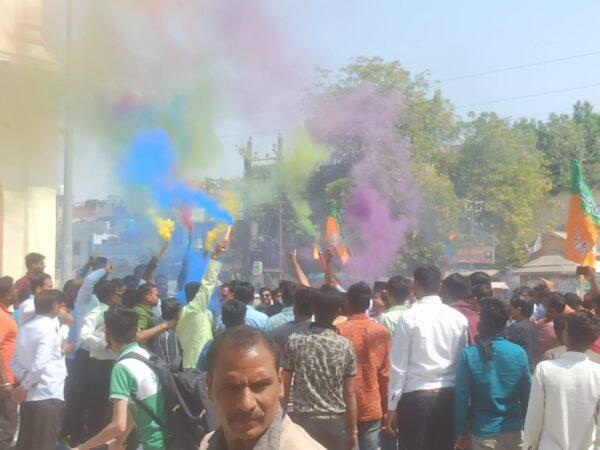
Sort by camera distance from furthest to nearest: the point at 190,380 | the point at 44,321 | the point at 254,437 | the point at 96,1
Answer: the point at 96,1 → the point at 44,321 → the point at 190,380 → the point at 254,437

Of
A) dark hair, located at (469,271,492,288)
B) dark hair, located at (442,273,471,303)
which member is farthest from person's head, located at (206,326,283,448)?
dark hair, located at (469,271,492,288)

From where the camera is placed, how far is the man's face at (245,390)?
8.51 feet

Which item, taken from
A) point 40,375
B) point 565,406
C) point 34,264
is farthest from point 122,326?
point 34,264

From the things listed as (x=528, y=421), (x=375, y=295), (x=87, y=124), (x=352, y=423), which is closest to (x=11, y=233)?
(x=87, y=124)

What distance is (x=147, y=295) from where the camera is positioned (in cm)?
734

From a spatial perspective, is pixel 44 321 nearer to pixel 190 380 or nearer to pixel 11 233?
pixel 190 380

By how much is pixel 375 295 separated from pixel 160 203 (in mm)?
7225

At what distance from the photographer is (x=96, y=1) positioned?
47.2 feet

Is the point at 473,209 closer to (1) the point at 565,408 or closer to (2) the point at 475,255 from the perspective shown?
(2) the point at 475,255

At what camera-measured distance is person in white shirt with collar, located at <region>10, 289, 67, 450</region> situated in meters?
7.23

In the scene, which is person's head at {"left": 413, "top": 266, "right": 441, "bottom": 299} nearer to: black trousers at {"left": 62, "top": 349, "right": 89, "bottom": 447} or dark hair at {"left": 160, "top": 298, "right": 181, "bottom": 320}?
dark hair at {"left": 160, "top": 298, "right": 181, "bottom": 320}

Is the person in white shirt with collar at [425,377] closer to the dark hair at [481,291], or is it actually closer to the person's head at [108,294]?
the dark hair at [481,291]

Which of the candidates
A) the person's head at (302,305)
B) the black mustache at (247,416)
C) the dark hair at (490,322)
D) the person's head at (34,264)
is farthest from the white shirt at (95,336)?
the black mustache at (247,416)

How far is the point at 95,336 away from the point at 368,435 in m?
2.48
